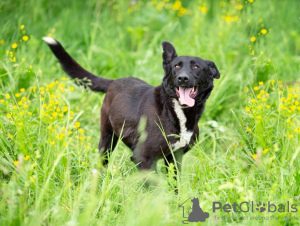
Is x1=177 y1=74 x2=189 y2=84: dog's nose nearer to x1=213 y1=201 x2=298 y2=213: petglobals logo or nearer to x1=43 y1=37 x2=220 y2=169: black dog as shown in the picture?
x1=43 y1=37 x2=220 y2=169: black dog

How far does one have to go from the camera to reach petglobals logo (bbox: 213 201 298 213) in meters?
2.45

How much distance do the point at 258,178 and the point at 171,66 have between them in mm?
1158

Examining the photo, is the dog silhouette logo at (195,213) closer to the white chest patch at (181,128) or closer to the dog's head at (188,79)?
the white chest patch at (181,128)

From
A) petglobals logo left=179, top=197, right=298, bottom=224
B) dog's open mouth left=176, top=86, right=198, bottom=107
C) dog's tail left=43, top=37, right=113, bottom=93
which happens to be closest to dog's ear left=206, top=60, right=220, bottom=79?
dog's open mouth left=176, top=86, right=198, bottom=107

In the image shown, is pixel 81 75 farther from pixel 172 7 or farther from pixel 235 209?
pixel 172 7

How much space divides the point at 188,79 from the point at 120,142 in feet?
3.90

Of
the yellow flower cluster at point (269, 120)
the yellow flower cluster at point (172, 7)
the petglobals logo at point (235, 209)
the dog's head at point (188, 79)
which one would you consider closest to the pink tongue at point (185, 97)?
the dog's head at point (188, 79)

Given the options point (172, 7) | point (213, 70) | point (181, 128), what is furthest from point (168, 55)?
point (172, 7)

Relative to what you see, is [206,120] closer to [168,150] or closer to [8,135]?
[168,150]

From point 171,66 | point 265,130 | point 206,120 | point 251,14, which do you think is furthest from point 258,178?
point 251,14

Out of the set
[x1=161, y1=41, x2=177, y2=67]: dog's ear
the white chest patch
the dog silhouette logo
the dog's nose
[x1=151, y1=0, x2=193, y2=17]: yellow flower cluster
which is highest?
[x1=151, y1=0, x2=193, y2=17]: yellow flower cluster

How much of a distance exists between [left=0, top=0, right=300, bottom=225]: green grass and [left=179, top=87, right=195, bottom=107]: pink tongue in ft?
1.19

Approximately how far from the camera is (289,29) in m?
6.45

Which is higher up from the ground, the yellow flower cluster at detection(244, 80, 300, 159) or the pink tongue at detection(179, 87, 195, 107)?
the pink tongue at detection(179, 87, 195, 107)
